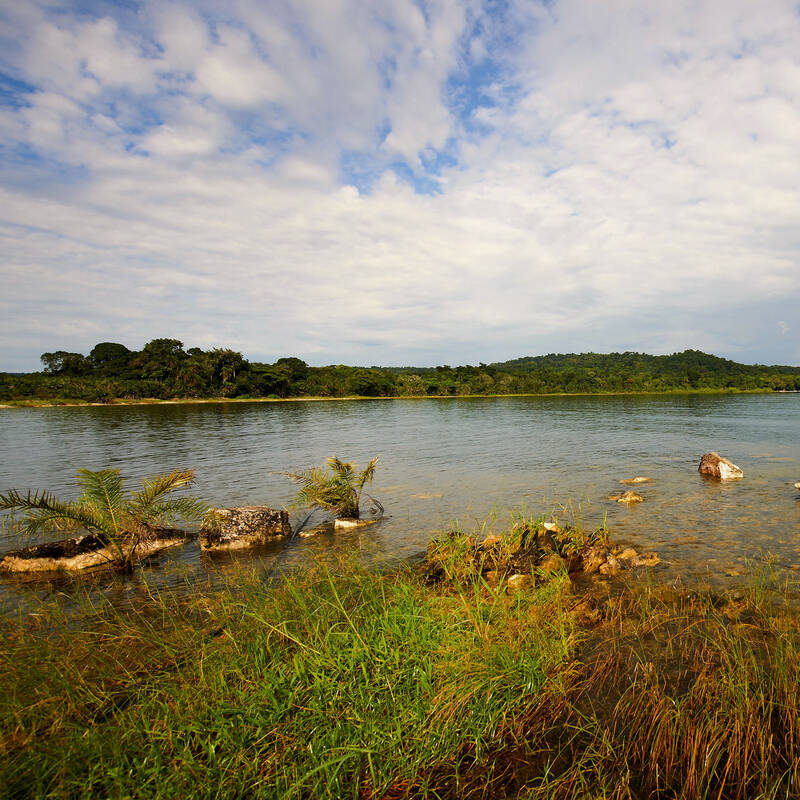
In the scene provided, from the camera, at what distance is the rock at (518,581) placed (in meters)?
7.79

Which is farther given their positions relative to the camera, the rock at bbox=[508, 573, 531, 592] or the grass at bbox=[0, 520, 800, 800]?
the rock at bbox=[508, 573, 531, 592]

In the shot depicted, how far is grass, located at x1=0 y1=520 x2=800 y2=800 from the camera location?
329 cm

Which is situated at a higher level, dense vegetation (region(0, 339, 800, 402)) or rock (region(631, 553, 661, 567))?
dense vegetation (region(0, 339, 800, 402))

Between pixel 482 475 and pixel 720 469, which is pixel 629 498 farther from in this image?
pixel 482 475

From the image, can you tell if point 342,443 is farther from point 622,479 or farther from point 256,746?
point 256,746

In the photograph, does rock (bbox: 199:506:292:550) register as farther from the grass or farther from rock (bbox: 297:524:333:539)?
the grass

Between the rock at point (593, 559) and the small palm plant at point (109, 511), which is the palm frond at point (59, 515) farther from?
the rock at point (593, 559)

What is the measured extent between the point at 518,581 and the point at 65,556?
35.1ft

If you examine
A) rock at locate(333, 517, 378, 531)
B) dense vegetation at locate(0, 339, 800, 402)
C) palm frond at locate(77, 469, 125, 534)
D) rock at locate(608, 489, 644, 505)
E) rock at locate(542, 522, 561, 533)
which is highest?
dense vegetation at locate(0, 339, 800, 402)

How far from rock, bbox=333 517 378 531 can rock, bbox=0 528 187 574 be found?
5.24 m

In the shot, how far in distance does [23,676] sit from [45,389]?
129230 millimetres

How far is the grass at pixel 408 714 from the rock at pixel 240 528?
6.04 metres

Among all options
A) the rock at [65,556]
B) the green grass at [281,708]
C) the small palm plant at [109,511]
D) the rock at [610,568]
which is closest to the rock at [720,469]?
the rock at [610,568]

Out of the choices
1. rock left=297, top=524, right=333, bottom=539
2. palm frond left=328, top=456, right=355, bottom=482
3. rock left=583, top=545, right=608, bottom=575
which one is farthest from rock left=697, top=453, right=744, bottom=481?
rock left=297, top=524, right=333, bottom=539
